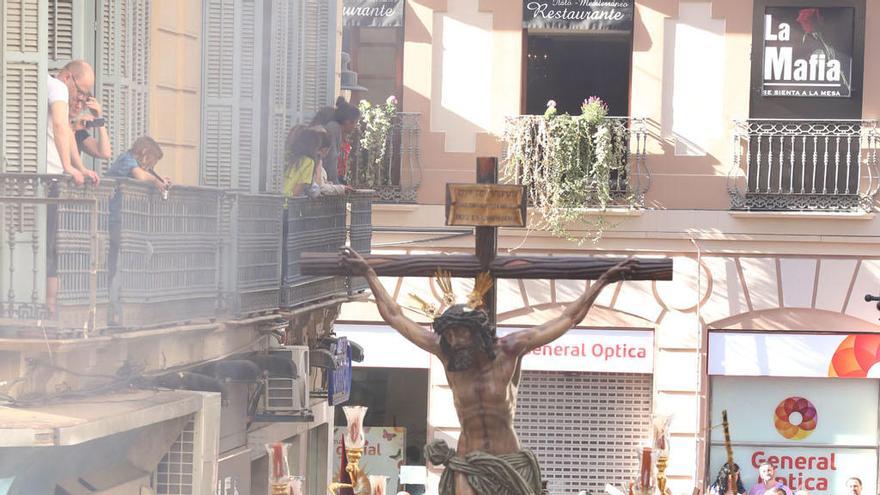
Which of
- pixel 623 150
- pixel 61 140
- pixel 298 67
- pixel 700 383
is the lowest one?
pixel 700 383

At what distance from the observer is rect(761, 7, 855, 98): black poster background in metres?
21.7

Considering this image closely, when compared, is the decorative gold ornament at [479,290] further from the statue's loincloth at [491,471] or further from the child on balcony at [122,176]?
the child on balcony at [122,176]

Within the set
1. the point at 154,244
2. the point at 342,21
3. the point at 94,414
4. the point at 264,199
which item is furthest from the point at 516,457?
the point at 342,21

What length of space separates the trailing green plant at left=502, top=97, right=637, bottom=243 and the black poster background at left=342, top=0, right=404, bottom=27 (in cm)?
183

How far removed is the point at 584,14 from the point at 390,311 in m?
12.5

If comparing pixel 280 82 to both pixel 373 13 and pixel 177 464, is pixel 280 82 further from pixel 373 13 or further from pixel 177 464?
pixel 177 464

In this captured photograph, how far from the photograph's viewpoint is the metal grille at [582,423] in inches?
867

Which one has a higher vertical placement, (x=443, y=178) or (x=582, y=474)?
(x=443, y=178)

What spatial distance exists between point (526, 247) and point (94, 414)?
1202cm

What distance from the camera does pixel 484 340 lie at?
9.30 m

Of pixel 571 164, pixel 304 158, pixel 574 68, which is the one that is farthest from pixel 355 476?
pixel 574 68

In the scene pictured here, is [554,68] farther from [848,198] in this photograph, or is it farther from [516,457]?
[516,457]

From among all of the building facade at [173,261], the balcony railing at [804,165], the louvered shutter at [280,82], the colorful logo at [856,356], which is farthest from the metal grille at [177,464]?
the colorful logo at [856,356]

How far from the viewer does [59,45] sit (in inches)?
458
